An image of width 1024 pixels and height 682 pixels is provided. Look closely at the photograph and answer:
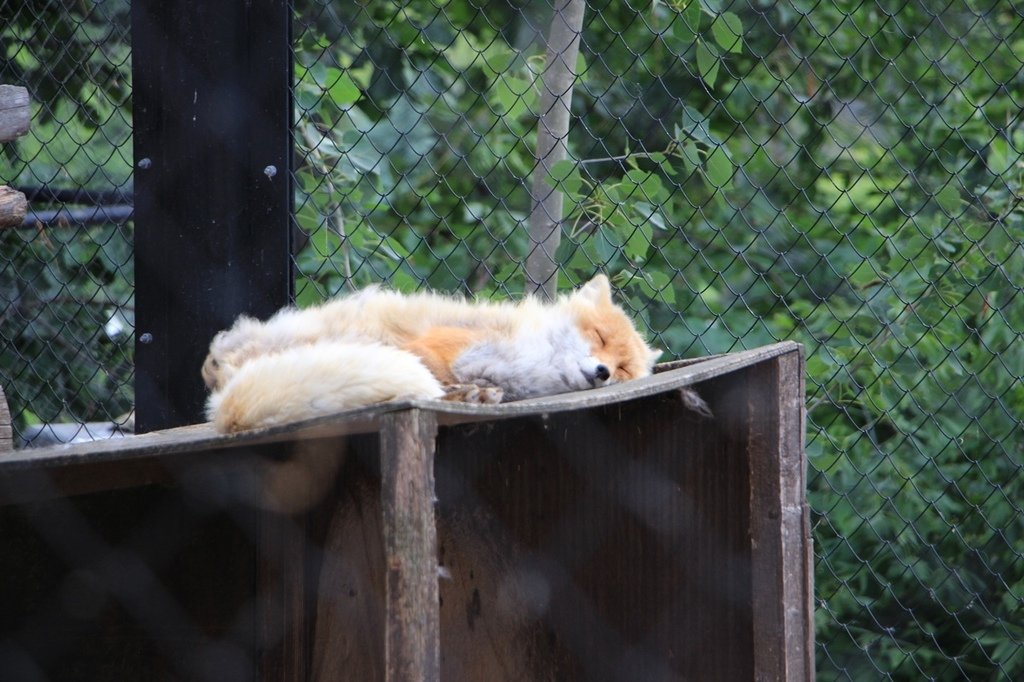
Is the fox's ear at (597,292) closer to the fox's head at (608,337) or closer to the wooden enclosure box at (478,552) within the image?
the fox's head at (608,337)

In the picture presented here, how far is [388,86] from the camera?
403 cm

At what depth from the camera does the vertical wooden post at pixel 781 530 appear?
1.95 m

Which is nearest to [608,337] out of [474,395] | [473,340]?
[473,340]

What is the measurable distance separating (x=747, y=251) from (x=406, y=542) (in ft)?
7.81

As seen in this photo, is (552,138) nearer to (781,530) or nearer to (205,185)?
(205,185)

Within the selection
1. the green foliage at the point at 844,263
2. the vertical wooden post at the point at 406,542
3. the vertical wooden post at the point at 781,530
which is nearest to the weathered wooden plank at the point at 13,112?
the vertical wooden post at the point at 406,542

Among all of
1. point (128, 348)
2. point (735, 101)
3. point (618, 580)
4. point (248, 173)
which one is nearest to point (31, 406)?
point (128, 348)

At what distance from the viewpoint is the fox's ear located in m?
2.51

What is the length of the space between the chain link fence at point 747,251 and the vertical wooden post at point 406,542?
1.81m

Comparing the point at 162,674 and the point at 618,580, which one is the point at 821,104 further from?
the point at 162,674

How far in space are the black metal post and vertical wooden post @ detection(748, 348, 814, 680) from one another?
50.1 inches

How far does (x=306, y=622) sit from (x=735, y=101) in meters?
2.89

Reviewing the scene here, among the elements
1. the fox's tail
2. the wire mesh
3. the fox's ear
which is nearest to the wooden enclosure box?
the fox's tail

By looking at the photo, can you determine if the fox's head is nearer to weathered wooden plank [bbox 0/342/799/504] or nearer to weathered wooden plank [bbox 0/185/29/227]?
weathered wooden plank [bbox 0/342/799/504]
